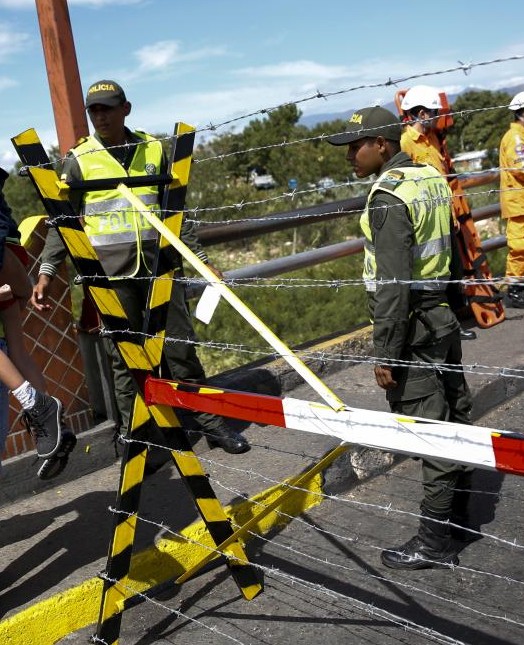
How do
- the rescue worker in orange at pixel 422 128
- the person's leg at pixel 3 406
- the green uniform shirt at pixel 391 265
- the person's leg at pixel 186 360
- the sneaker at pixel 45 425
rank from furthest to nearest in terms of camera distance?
the rescue worker in orange at pixel 422 128, the person's leg at pixel 186 360, the green uniform shirt at pixel 391 265, the person's leg at pixel 3 406, the sneaker at pixel 45 425

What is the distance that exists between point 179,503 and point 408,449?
7.26 feet

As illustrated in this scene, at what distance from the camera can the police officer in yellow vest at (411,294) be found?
12.0 feet

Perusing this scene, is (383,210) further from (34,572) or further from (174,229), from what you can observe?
(34,572)

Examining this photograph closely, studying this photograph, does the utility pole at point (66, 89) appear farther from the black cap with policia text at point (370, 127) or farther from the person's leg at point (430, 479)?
the person's leg at point (430, 479)

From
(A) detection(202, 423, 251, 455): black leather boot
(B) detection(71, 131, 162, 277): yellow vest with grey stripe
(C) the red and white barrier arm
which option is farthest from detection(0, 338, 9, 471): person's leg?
(A) detection(202, 423, 251, 455): black leather boot

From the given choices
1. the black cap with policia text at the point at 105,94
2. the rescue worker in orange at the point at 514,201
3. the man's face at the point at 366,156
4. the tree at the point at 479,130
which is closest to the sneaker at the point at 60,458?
the man's face at the point at 366,156

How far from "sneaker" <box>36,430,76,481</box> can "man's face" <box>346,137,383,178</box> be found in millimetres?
1646

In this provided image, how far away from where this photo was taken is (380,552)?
163 inches

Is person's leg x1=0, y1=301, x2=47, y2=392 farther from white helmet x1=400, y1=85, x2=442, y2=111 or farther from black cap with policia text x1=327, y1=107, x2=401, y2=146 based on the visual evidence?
white helmet x1=400, y1=85, x2=442, y2=111

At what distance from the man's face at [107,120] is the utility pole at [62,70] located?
0.28 meters

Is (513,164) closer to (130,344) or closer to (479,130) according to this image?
(130,344)

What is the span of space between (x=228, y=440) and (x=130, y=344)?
186cm

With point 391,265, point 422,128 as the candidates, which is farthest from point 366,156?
point 422,128

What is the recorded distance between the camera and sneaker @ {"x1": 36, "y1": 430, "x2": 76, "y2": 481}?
334cm
